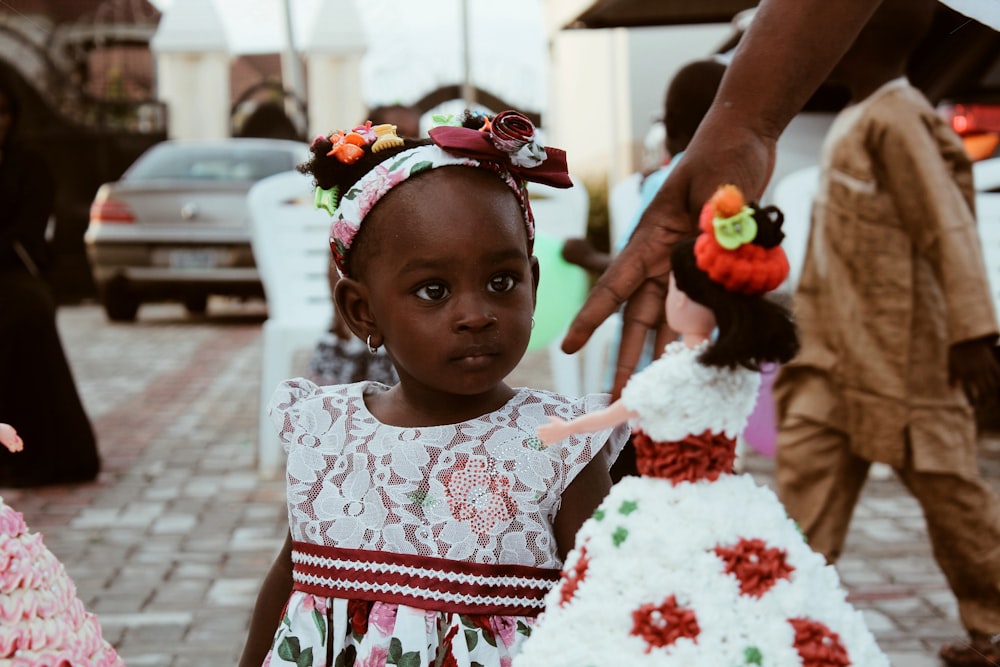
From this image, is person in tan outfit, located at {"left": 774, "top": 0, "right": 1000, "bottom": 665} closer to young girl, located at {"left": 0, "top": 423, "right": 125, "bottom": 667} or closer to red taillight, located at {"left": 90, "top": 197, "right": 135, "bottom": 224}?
young girl, located at {"left": 0, "top": 423, "right": 125, "bottom": 667}

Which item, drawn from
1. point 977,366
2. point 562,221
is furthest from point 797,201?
Result: point 977,366

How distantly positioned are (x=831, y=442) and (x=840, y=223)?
67 centimetres

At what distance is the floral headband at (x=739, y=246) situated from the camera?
1.32m

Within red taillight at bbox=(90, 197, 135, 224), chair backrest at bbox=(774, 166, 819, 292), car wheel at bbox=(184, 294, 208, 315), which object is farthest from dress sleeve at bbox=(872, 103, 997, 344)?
car wheel at bbox=(184, 294, 208, 315)

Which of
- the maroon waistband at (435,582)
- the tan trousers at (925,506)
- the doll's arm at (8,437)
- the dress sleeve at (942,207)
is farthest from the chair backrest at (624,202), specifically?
the doll's arm at (8,437)

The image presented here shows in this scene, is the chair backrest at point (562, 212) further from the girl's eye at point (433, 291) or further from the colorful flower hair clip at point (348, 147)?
the girl's eye at point (433, 291)

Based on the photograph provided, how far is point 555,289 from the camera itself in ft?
12.7

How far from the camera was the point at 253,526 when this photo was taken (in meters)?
5.17

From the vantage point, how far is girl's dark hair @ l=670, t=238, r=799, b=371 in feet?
4.44

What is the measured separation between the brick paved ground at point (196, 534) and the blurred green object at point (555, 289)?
1.34m

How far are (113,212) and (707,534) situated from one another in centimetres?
1193

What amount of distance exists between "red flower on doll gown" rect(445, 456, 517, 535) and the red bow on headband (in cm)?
46

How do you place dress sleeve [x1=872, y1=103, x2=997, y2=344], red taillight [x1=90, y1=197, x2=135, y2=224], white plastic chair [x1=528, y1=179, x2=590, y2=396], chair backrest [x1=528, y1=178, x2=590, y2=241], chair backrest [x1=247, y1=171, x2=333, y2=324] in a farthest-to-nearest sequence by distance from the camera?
red taillight [x1=90, y1=197, x2=135, y2=224], chair backrest [x1=247, y1=171, x2=333, y2=324], chair backrest [x1=528, y1=178, x2=590, y2=241], white plastic chair [x1=528, y1=179, x2=590, y2=396], dress sleeve [x1=872, y1=103, x2=997, y2=344]

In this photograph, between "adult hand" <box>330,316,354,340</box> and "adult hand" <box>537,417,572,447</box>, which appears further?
"adult hand" <box>330,316,354,340</box>
